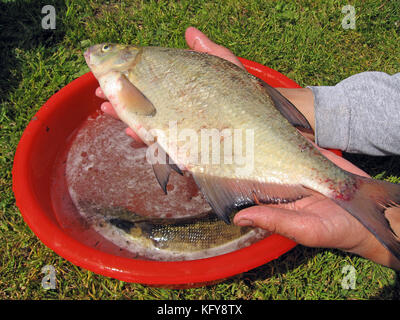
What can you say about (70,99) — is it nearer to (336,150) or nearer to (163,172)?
(163,172)

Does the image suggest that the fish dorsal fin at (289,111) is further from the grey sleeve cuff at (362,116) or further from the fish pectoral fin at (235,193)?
the grey sleeve cuff at (362,116)

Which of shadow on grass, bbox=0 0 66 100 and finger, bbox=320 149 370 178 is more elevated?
shadow on grass, bbox=0 0 66 100

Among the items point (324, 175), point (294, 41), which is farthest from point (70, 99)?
point (294, 41)

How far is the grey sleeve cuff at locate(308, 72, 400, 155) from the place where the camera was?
7.80 feet

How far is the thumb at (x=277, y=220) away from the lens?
1.78 m

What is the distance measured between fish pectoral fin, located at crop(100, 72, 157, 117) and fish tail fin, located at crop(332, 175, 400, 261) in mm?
1063

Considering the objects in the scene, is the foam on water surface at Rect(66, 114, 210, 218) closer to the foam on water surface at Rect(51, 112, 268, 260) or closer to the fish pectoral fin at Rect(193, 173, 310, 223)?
the foam on water surface at Rect(51, 112, 268, 260)

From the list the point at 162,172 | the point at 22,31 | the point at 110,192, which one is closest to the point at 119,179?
the point at 110,192

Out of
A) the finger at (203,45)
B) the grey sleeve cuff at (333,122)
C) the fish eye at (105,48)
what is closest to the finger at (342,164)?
the grey sleeve cuff at (333,122)

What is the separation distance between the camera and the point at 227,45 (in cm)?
Result: 373

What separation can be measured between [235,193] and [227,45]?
2.34 metres

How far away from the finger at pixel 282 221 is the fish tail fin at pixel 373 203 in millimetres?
236

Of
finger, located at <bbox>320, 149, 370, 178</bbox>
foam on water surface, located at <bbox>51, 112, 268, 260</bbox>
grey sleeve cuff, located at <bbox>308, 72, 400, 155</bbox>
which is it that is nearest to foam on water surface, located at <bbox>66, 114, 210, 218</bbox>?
foam on water surface, located at <bbox>51, 112, 268, 260</bbox>

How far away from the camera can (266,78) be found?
9.43 feet
